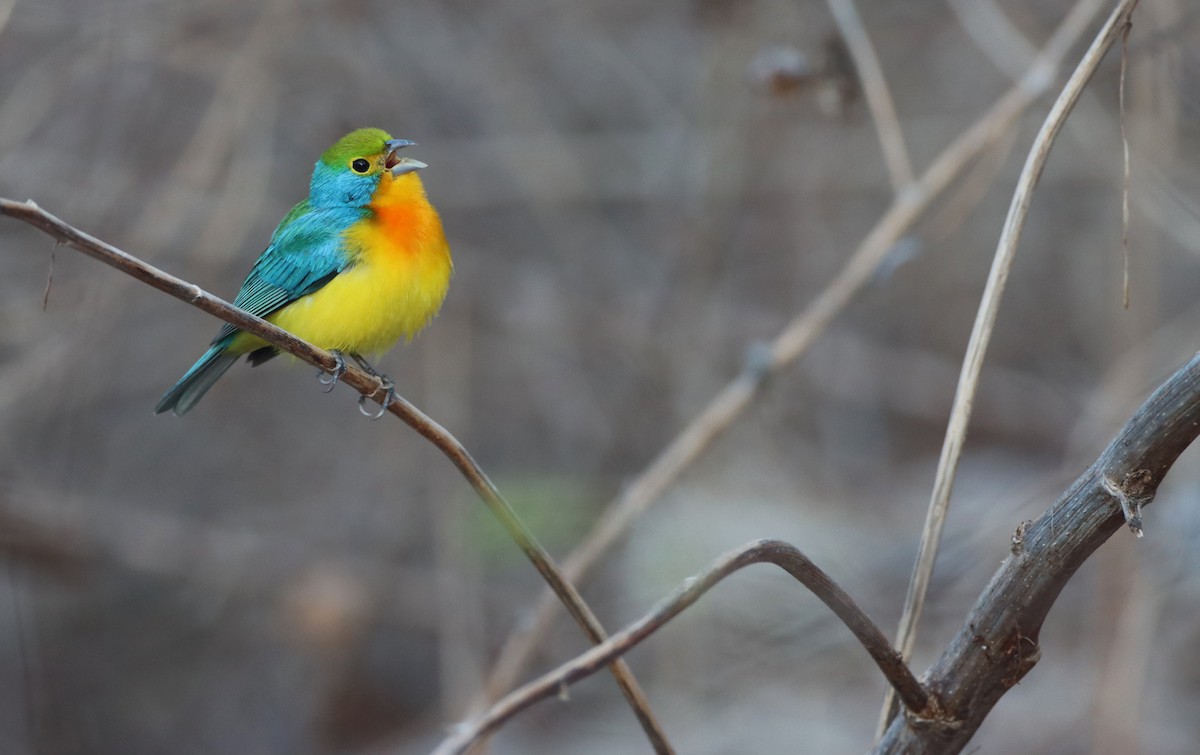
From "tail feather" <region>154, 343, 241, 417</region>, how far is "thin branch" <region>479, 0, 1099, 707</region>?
1217 mm

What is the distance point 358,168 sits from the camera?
3.54m

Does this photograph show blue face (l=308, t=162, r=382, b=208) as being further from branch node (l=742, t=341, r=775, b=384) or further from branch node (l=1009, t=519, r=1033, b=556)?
branch node (l=1009, t=519, r=1033, b=556)

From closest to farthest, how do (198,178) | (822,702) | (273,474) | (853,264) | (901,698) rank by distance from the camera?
(901,698) < (853,264) < (198,178) < (822,702) < (273,474)

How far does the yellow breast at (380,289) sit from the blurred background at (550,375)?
1.90 m

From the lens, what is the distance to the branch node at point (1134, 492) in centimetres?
145

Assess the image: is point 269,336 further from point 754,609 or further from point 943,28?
point 943,28

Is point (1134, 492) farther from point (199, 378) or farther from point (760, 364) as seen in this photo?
point (199, 378)

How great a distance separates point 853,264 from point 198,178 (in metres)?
3.38

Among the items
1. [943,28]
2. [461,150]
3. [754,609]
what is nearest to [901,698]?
[754,609]

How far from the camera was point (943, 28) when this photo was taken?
689 cm

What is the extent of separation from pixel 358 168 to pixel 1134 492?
265 centimetres

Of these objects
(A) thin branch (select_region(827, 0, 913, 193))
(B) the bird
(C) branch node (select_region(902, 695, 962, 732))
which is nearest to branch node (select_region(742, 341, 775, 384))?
(A) thin branch (select_region(827, 0, 913, 193))

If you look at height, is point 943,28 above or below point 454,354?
above

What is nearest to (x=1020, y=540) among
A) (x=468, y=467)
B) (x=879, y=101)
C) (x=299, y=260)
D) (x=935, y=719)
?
(x=935, y=719)
